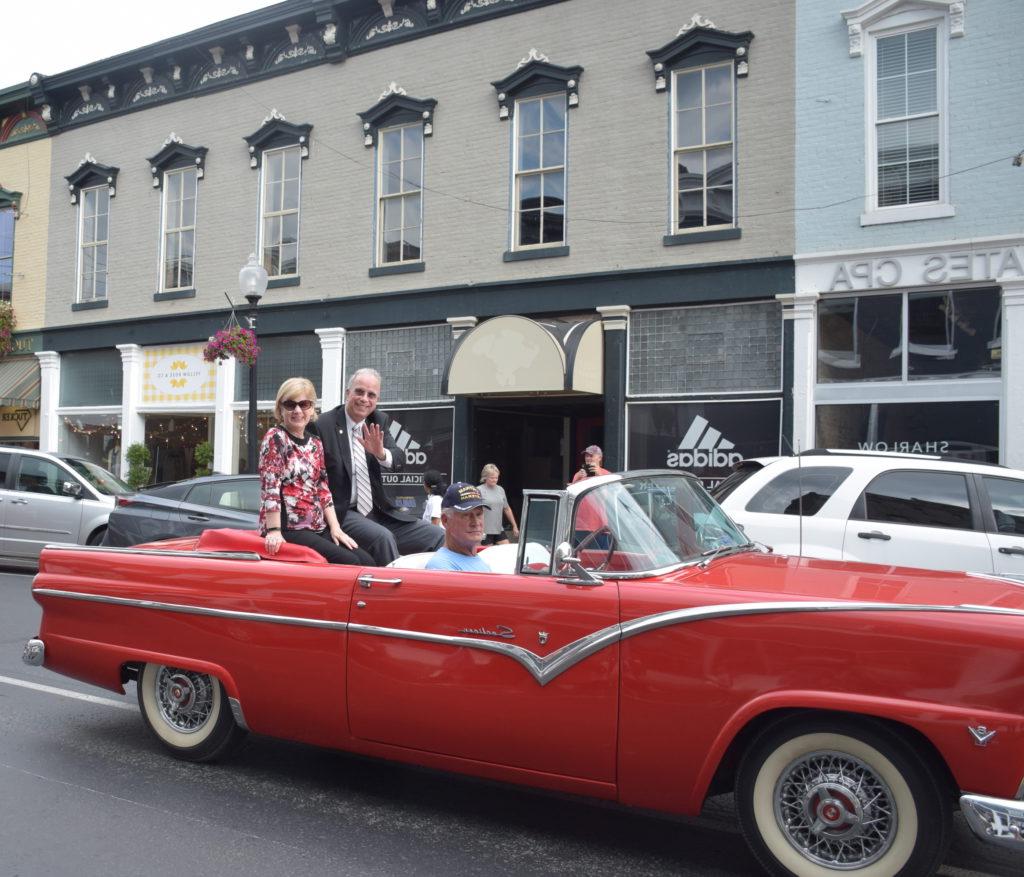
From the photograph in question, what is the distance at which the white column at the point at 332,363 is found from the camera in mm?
15992

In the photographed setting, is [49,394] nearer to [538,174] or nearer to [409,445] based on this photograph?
[409,445]

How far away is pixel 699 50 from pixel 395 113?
17.3 feet

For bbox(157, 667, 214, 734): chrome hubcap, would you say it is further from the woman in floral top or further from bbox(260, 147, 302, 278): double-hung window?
bbox(260, 147, 302, 278): double-hung window

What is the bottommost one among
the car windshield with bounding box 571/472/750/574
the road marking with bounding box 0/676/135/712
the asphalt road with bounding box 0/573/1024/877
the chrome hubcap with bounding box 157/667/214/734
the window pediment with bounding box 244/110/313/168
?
the road marking with bounding box 0/676/135/712

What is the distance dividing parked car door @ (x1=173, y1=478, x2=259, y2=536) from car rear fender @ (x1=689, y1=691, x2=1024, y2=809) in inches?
303

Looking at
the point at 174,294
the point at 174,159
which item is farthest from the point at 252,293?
the point at 174,159

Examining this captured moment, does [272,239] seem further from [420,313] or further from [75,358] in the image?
[75,358]

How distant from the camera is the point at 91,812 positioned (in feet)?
13.4

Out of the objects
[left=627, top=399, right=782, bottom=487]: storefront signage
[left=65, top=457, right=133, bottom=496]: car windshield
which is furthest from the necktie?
[left=65, top=457, right=133, bottom=496]: car windshield

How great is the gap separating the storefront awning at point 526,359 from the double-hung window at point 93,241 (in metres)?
9.77

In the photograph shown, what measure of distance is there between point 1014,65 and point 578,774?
1116 cm

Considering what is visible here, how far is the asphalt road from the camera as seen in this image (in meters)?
3.58

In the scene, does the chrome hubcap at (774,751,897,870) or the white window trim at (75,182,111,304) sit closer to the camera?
the chrome hubcap at (774,751,897,870)

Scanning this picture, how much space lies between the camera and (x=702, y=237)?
12.8 metres
